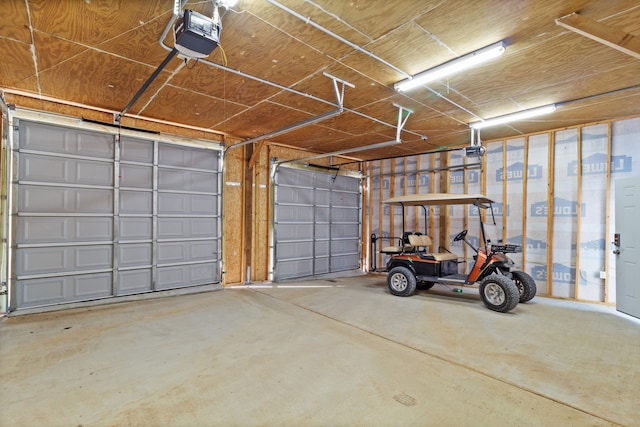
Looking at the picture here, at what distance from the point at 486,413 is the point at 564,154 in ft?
18.6

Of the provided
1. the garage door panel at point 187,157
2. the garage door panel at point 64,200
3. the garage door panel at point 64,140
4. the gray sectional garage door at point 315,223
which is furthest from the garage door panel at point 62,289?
the gray sectional garage door at point 315,223

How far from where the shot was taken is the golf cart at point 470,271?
4.85 meters

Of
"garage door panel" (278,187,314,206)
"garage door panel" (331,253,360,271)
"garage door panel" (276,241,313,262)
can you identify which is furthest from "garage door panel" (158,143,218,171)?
"garage door panel" (331,253,360,271)

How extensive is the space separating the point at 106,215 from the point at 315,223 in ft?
15.3

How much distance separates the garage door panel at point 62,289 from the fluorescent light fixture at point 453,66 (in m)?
5.72

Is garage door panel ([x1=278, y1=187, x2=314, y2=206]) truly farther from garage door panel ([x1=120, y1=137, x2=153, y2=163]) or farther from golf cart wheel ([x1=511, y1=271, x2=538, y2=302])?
golf cart wheel ([x1=511, y1=271, x2=538, y2=302])

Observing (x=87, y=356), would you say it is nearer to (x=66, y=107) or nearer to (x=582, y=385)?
(x=66, y=107)

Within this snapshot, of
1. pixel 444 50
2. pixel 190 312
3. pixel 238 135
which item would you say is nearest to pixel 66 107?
pixel 238 135

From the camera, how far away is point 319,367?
3.02 m

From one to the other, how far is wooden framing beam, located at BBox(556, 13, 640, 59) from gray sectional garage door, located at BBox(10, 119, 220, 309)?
598cm

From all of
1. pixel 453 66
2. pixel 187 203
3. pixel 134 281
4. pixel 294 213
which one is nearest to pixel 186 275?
pixel 134 281

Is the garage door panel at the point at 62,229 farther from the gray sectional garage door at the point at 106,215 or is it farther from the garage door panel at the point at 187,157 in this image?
the garage door panel at the point at 187,157

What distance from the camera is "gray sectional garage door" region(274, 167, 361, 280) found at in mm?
7621

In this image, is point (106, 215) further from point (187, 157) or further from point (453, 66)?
point (453, 66)
